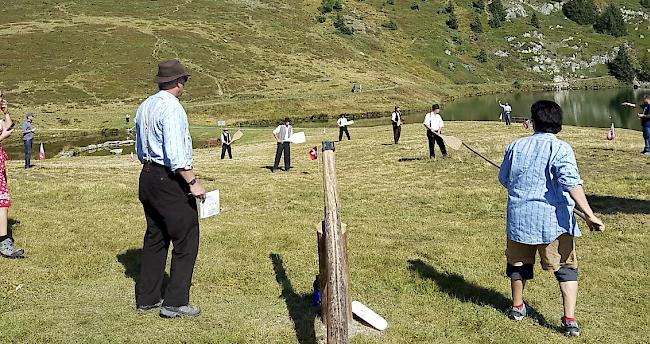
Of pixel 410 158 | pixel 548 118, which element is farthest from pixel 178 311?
pixel 410 158

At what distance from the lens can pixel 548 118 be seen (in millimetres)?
6113

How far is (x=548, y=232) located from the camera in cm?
610

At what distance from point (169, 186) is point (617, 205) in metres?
11.7

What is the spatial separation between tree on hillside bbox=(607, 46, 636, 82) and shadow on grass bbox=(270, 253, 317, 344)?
180m

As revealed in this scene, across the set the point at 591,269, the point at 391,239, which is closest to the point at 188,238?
the point at 391,239

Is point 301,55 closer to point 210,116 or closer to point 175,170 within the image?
point 210,116

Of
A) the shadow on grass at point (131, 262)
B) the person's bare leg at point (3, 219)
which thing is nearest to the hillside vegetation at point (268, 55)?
the shadow on grass at point (131, 262)

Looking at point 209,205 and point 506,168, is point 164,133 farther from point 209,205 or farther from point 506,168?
point 506,168

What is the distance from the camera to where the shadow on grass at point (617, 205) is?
41.9ft

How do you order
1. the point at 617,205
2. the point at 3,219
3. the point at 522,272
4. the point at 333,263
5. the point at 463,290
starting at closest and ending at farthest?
the point at 333,263, the point at 522,272, the point at 463,290, the point at 3,219, the point at 617,205

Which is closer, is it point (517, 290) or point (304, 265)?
point (517, 290)

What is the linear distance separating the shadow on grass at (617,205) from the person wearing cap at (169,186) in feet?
34.2

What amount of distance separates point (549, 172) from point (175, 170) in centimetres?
424

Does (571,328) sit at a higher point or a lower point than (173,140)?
lower
